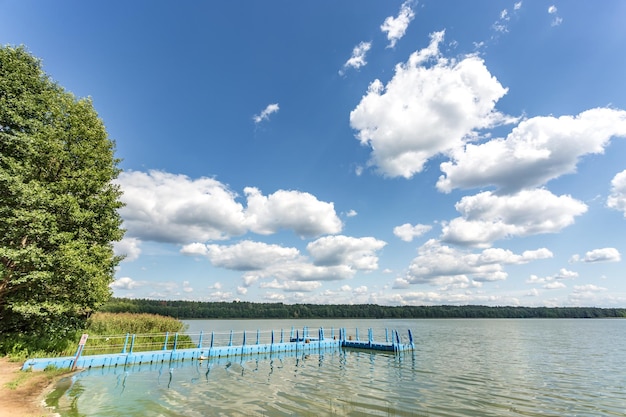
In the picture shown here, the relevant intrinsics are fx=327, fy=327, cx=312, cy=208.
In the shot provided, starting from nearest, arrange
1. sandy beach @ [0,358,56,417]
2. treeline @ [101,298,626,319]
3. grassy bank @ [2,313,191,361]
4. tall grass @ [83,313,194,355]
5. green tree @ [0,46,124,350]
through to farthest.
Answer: sandy beach @ [0,358,56,417], green tree @ [0,46,124,350], grassy bank @ [2,313,191,361], tall grass @ [83,313,194,355], treeline @ [101,298,626,319]

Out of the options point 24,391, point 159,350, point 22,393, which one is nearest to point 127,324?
point 159,350

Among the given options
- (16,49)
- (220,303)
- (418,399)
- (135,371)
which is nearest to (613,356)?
(418,399)

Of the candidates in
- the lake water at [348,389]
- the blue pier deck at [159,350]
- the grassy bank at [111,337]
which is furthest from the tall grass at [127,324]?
the lake water at [348,389]

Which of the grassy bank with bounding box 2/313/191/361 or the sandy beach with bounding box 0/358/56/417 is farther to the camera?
the grassy bank with bounding box 2/313/191/361

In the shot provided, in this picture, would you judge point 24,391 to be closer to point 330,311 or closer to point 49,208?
point 49,208

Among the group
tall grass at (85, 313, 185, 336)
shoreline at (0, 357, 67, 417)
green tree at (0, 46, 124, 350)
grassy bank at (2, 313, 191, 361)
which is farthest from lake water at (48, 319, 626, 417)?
tall grass at (85, 313, 185, 336)

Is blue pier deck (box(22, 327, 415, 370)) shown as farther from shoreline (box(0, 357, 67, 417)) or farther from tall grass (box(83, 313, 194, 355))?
shoreline (box(0, 357, 67, 417))

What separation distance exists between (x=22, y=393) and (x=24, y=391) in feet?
1.08

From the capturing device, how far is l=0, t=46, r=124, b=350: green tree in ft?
58.2

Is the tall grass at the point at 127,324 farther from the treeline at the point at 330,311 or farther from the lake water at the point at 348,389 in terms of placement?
the treeline at the point at 330,311

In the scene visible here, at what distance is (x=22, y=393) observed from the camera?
41.5 ft

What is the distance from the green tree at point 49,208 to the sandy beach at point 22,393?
3.16m

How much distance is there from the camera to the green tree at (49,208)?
17734mm

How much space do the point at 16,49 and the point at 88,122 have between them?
21.8 feet
